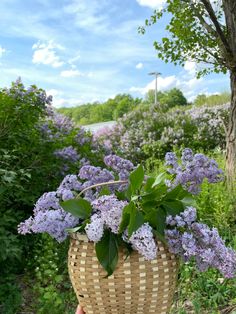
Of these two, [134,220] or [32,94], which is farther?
[32,94]

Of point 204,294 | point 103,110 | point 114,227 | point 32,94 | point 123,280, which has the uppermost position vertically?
point 103,110

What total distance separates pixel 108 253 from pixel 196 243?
355 millimetres

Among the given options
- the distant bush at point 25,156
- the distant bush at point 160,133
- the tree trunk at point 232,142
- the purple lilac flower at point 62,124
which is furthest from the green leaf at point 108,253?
the distant bush at point 160,133

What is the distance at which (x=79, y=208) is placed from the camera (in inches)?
71.7

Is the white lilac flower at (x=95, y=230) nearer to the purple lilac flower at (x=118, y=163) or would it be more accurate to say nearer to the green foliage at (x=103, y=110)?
the purple lilac flower at (x=118, y=163)

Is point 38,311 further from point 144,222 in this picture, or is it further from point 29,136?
point 144,222

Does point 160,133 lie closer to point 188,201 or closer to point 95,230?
point 188,201

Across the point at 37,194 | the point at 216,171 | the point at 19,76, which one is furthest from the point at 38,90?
the point at 216,171

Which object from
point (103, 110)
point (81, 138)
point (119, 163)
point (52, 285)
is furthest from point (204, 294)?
point (103, 110)

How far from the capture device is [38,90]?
464cm

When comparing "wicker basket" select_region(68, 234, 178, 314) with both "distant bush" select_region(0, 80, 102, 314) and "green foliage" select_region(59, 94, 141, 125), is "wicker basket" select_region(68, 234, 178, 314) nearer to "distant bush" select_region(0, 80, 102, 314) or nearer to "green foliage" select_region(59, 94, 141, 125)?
"distant bush" select_region(0, 80, 102, 314)

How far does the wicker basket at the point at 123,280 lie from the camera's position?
176 cm

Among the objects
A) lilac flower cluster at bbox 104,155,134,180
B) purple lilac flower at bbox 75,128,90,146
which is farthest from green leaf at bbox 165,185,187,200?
purple lilac flower at bbox 75,128,90,146

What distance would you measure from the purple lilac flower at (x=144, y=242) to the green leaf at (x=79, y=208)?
0.73ft
